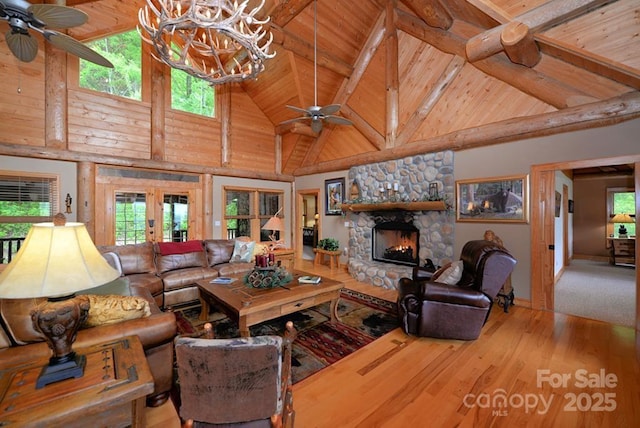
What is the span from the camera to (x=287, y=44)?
5.28m

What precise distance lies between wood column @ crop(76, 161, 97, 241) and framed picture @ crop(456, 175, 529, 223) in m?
7.00

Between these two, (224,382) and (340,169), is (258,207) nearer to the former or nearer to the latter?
(340,169)

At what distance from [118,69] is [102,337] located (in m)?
6.06

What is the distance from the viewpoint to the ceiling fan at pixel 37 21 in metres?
2.21

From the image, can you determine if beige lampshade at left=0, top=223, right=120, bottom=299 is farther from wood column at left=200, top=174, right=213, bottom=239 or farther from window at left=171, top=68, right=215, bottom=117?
window at left=171, top=68, right=215, bottom=117

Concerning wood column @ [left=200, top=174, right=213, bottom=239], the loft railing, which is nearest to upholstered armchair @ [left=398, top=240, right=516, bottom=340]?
wood column @ [left=200, top=174, right=213, bottom=239]

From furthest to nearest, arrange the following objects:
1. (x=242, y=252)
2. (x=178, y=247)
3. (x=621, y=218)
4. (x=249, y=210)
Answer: (x=249, y=210) → (x=621, y=218) → (x=242, y=252) → (x=178, y=247)

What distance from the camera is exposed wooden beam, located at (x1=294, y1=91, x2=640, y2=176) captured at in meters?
3.09

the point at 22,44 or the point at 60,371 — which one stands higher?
the point at 22,44

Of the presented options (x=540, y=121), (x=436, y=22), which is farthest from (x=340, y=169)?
(x=540, y=121)

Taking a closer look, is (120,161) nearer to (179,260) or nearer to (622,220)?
(179,260)

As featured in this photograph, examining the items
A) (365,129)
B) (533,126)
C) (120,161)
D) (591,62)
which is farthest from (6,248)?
(591,62)

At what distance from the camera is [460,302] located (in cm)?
278

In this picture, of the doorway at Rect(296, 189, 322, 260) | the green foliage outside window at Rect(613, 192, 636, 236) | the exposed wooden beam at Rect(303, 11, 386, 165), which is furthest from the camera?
the doorway at Rect(296, 189, 322, 260)
